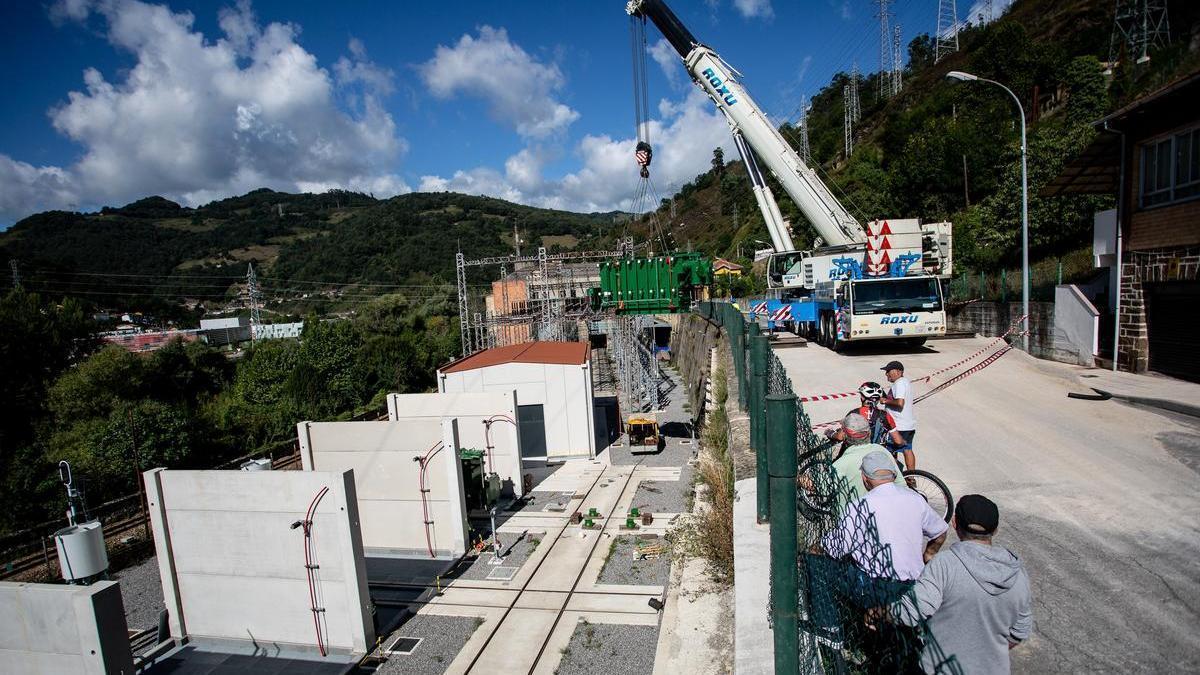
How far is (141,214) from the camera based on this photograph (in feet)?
614

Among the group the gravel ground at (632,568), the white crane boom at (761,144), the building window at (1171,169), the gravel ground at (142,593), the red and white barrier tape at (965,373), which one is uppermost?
the white crane boom at (761,144)

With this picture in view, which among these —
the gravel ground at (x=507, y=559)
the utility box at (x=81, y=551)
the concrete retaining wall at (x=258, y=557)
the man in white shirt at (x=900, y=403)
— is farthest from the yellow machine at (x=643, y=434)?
the man in white shirt at (x=900, y=403)

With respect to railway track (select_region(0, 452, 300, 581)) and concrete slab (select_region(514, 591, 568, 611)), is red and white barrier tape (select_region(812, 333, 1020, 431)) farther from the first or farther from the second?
railway track (select_region(0, 452, 300, 581))

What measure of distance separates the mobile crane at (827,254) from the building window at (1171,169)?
422 cm

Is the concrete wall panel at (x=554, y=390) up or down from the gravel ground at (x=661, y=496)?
up

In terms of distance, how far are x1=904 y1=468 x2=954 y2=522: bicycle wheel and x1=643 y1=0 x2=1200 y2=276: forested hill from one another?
13.9 meters

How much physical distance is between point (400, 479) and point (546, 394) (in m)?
9.03

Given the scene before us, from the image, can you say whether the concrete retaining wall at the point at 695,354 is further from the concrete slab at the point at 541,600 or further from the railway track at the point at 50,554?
the railway track at the point at 50,554

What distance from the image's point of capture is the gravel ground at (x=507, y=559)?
1275 centimetres

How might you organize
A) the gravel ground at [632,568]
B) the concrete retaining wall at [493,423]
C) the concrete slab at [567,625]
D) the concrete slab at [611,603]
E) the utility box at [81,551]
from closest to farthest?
the utility box at [81,551]
the concrete slab at [567,625]
the concrete slab at [611,603]
the gravel ground at [632,568]
the concrete retaining wall at [493,423]

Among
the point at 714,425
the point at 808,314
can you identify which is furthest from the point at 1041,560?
the point at 808,314

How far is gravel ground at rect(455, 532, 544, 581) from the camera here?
12.8 m

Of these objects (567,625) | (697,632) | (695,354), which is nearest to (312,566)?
(567,625)

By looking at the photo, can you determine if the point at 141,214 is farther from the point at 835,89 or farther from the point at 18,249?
the point at 835,89
